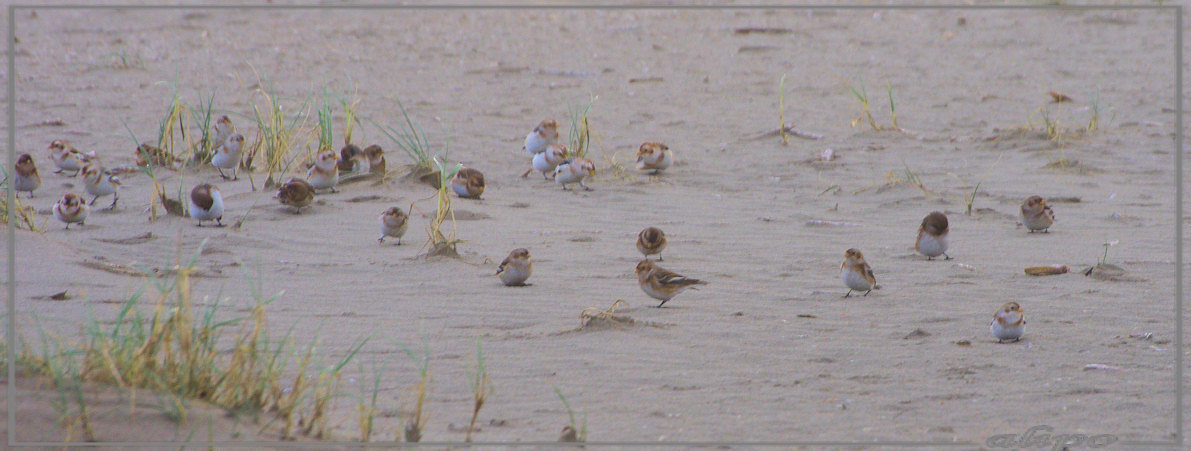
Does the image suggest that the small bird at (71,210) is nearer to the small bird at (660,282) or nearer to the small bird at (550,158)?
the small bird at (550,158)

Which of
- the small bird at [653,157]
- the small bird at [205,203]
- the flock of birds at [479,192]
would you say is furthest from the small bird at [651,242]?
the small bird at [205,203]

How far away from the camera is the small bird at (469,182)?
6523mm

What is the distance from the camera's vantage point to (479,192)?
6562 millimetres

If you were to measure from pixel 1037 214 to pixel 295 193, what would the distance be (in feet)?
12.5

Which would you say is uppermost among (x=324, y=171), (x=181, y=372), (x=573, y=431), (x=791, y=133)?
(x=791, y=133)

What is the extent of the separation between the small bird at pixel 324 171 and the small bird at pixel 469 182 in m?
0.66

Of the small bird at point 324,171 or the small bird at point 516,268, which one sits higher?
the small bird at point 324,171

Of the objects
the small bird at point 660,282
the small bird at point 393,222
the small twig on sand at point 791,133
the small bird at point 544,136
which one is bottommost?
the small bird at point 660,282

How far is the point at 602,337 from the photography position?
4156mm

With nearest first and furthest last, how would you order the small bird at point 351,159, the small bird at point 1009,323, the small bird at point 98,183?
1. the small bird at point 1009,323
2. the small bird at point 98,183
3. the small bird at point 351,159

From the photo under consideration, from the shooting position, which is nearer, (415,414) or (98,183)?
(415,414)

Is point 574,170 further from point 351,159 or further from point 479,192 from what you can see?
point 351,159

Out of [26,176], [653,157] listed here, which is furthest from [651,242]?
[26,176]

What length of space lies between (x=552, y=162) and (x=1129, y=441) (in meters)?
4.41
